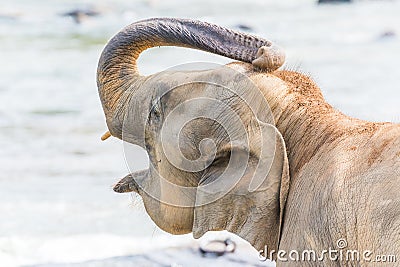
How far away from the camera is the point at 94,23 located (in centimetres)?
2431

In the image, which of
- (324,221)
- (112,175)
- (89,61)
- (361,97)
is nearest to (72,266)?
(112,175)

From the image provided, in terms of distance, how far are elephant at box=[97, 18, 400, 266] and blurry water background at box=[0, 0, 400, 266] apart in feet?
0.92

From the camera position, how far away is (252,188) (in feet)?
9.59

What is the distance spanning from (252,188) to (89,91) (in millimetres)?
11621

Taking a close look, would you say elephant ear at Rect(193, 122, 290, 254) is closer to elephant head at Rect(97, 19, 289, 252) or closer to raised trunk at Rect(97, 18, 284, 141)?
elephant head at Rect(97, 19, 289, 252)

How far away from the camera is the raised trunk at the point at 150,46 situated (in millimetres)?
3223

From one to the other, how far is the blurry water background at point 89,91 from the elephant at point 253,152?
0.28 metres

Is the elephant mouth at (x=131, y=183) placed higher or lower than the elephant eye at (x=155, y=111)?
lower

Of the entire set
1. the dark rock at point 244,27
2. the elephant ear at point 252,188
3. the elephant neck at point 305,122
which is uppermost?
the elephant neck at point 305,122

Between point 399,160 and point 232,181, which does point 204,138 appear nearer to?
point 232,181

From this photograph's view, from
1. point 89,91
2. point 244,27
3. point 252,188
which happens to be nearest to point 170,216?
point 252,188

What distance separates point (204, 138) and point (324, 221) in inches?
23.3

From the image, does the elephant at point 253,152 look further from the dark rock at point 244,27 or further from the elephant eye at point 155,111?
the dark rock at point 244,27

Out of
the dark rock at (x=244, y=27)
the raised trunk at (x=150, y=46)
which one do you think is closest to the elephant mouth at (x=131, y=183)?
the raised trunk at (x=150, y=46)
